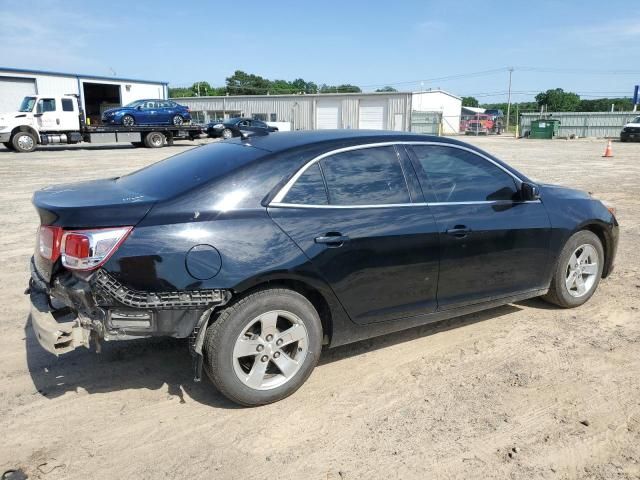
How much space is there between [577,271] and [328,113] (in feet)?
154

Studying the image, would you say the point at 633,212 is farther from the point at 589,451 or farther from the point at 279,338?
the point at 279,338

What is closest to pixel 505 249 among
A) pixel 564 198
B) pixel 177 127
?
pixel 564 198

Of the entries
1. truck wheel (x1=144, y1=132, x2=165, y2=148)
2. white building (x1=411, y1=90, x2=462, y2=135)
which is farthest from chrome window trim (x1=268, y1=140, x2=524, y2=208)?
white building (x1=411, y1=90, x2=462, y2=135)

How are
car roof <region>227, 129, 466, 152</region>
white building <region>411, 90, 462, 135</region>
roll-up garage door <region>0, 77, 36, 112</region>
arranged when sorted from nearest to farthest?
car roof <region>227, 129, 466, 152</region>
roll-up garage door <region>0, 77, 36, 112</region>
white building <region>411, 90, 462, 135</region>

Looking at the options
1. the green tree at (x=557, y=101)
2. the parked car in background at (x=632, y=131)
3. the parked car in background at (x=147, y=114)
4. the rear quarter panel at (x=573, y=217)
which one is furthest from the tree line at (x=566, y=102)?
the rear quarter panel at (x=573, y=217)

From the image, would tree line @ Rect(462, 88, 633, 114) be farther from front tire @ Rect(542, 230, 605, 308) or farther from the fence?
front tire @ Rect(542, 230, 605, 308)

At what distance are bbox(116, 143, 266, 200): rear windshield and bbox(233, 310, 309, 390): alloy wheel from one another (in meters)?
0.92

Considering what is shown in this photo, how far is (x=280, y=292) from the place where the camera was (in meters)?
3.12

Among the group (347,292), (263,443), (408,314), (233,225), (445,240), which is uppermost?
(233,225)

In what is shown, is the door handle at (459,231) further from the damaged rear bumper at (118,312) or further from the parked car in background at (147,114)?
the parked car in background at (147,114)

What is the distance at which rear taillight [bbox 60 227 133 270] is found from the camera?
2.80 metres

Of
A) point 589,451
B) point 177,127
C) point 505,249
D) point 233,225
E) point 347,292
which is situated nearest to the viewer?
point 589,451

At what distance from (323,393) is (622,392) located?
193 cm

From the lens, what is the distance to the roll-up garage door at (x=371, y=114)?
155 ft
